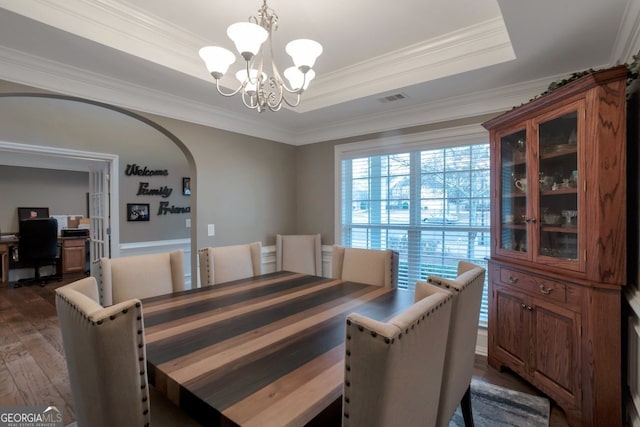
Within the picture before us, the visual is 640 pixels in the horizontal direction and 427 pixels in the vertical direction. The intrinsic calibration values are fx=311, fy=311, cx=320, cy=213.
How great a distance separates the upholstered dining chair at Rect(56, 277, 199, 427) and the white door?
3.79 m

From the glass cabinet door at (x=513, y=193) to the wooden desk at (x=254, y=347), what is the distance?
987 millimetres

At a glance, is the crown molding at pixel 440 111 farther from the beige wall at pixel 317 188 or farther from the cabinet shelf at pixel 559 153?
the cabinet shelf at pixel 559 153

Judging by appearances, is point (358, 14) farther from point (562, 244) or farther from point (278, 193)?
point (278, 193)

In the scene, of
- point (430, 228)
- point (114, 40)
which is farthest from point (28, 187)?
point (430, 228)

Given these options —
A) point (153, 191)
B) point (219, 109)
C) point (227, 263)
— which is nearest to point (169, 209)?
point (153, 191)

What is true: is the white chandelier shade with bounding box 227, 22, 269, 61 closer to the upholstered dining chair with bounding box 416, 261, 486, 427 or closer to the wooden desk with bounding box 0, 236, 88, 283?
the upholstered dining chair with bounding box 416, 261, 486, 427

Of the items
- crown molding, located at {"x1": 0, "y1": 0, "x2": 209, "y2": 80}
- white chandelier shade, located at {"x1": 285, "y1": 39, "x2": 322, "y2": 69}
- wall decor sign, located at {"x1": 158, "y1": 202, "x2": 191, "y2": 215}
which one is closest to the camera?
white chandelier shade, located at {"x1": 285, "y1": 39, "x2": 322, "y2": 69}

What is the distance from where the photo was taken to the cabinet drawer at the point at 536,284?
189 cm

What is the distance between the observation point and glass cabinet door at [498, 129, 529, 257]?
87.7 inches

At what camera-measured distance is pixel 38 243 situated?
5551 millimetres

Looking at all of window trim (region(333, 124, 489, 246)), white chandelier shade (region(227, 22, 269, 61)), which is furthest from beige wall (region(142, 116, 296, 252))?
white chandelier shade (region(227, 22, 269, 61))

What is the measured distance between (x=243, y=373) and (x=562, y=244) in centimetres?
202

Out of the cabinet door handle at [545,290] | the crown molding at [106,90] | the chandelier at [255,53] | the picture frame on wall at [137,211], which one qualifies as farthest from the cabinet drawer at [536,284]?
the picture frame on wall at [137,211]

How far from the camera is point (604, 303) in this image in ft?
5.46
